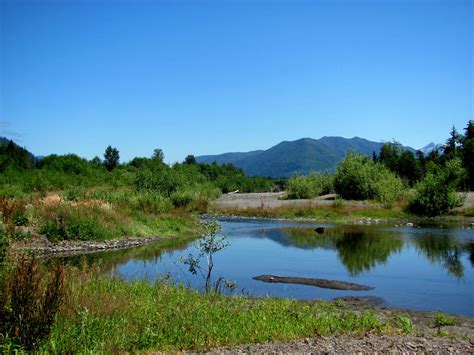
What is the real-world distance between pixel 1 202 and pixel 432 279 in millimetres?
25310

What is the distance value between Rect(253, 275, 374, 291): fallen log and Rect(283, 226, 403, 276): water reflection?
308 centimetres

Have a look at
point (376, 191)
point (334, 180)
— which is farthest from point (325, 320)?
point (334, 180)

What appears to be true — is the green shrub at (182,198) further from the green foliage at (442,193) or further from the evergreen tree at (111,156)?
the evergreen tree at (111,156)

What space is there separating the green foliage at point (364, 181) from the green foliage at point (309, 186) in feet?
9.00

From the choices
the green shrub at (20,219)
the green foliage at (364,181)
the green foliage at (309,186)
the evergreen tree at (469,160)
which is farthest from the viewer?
the evergreen tree at (469,160)

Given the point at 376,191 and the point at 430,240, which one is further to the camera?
the point at 376,191

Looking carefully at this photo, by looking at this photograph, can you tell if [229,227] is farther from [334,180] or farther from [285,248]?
[334,180]

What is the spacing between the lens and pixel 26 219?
101 feet

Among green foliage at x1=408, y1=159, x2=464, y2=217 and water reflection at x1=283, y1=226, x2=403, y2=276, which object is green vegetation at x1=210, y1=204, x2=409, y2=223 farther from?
water reflection at x1=283, y1=226, x2=403, y2=276

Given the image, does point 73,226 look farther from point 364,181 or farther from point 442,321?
point 364,181

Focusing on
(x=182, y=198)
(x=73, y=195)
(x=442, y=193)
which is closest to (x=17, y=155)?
(x=182, y=198)

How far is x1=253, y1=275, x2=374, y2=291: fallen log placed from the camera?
68.7 feet

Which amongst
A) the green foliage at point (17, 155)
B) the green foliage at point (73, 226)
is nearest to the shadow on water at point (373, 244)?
the green foliage at point (73, 226)

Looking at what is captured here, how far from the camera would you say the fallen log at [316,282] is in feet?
68.7
